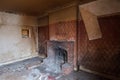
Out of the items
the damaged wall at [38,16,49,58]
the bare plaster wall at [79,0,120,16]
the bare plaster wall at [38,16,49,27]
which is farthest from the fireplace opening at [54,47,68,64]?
the bare plaster wall at [79,0,120,16]

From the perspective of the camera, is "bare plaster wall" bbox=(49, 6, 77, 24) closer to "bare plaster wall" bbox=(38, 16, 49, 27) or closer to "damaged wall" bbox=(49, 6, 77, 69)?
"damaged wall" bbox=(49, 6, 77, 69)

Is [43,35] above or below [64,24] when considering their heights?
below

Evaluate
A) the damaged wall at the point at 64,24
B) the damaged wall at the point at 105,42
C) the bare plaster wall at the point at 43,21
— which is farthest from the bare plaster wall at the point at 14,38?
the damaged wall at the point at 105,42

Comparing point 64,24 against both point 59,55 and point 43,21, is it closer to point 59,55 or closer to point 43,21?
point 59,55

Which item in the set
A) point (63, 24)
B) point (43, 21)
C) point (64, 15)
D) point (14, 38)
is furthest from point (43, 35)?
point (64, 15)

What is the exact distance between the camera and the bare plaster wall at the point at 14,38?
3969 millimetres

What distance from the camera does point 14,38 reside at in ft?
14.2

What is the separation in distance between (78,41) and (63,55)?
39.2 inches

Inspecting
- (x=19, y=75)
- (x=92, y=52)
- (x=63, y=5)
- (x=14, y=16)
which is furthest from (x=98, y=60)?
(x=14, y=16)

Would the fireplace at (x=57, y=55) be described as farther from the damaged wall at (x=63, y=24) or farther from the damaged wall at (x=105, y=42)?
the damaged wall at (x=105, y=42)

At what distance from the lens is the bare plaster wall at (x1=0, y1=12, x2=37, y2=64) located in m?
3.97

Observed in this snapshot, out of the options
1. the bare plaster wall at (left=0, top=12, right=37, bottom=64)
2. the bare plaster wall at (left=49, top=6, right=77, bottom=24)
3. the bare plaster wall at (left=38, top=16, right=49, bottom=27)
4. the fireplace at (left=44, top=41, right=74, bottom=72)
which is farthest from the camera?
the bare plaster wall at (left=38, top=16, right=49, bottom=27)

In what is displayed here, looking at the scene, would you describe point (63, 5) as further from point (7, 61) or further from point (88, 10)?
point (7, 61)

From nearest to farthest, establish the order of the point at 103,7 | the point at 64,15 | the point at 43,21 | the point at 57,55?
the point at 103,7 < the point at 64,15 < the point at 57,55 < the point at 43,21
